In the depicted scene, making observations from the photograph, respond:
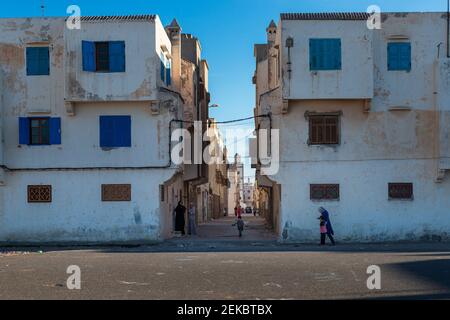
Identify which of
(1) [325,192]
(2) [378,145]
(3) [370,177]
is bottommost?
(1) [325,192]

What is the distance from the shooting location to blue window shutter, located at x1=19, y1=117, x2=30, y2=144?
28922 millimetres

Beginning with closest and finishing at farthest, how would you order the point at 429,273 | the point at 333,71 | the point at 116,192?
the point at 429,273 < the point at 333,71 < the point at 116,192

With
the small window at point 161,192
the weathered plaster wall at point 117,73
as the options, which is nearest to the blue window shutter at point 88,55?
the weathered plaster wall at point 117,73

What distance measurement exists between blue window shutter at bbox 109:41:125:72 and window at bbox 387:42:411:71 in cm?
1139

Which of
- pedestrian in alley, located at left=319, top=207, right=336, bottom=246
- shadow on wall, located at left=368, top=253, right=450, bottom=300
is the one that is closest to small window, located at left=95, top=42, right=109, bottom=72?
pedestrian in alley, located at left=319, top=207, right=336, bottom=246

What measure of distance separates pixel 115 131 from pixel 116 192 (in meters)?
2.65

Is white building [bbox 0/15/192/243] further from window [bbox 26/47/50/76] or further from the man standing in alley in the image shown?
the man standing in alley

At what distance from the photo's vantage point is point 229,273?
1619cm

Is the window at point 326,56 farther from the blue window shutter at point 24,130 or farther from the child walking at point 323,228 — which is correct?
the blue window shutter at point 24,130

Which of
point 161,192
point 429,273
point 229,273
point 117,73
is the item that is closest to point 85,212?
point 161,192

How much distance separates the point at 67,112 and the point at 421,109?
15.3 metres

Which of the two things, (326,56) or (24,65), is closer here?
(326,56)

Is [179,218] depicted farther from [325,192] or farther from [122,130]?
[325,192]
